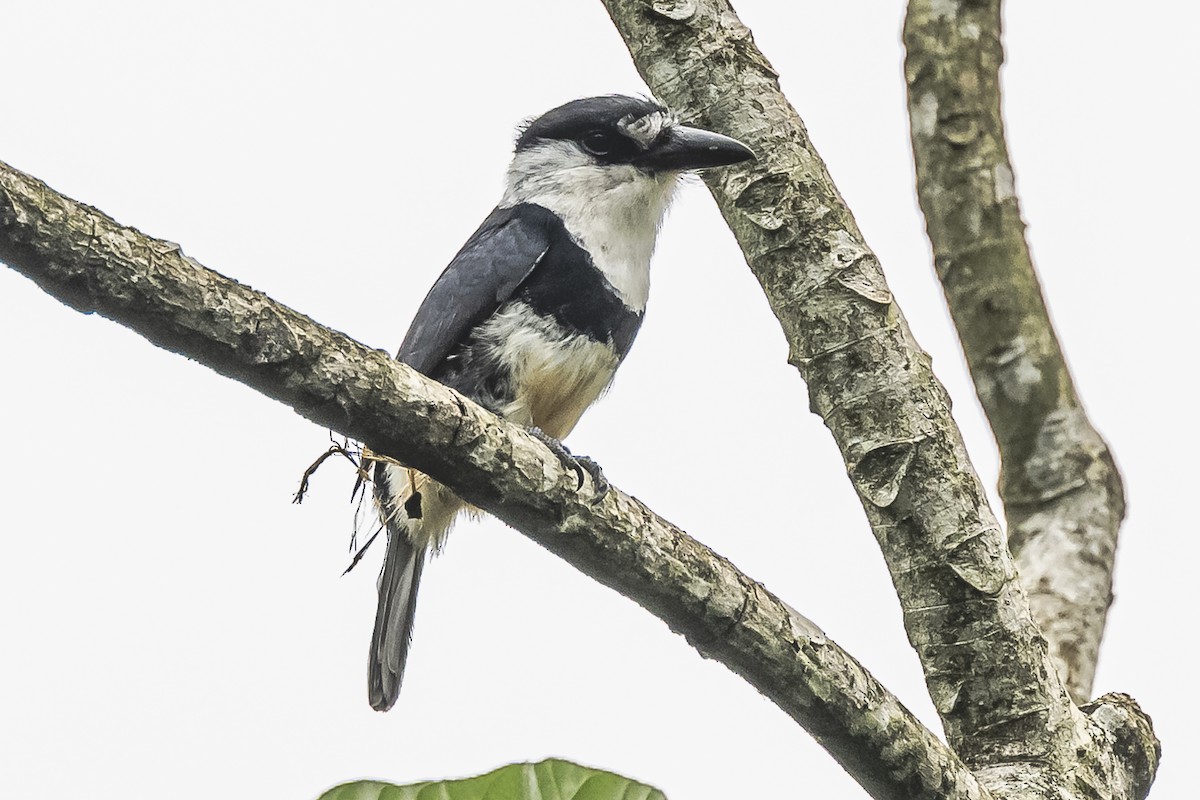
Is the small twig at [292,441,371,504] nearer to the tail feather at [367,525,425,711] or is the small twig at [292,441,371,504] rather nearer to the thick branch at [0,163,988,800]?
the thick branch at [0,163,988,800]

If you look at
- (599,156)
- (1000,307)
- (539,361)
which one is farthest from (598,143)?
(1000,307)

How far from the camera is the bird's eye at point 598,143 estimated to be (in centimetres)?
317

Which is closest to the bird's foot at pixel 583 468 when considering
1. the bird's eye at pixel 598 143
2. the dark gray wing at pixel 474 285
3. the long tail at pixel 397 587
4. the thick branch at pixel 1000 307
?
the dark gray wing at pixel 474 285

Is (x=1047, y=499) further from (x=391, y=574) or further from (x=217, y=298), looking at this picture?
(x=217, y=298)

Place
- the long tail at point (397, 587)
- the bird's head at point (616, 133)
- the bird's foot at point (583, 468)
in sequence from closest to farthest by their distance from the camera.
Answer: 1. the bird's foot at point (583, 468)
2. the bird's head at point (616, 133)
3. the long tail at point (397, 587)

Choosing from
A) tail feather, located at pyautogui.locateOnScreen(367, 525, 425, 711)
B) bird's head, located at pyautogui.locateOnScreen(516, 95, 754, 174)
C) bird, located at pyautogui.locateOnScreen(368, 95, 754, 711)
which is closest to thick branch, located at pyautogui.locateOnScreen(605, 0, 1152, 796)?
bird, located at pyautogui.locateOnScreen(368, 95, 754, 711)

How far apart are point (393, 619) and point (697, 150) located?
1217 mm

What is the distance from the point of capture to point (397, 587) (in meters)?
3.09

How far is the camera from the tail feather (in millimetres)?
3051

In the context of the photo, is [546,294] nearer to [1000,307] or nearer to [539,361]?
[539,361]

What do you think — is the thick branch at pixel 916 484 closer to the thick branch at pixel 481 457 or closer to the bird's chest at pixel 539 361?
the thick branch at pixel 481 457

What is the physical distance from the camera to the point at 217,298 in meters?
1.44

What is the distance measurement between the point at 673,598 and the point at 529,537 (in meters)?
0.21

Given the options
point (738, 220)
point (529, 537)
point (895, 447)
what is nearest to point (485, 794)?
point (529, 537)
